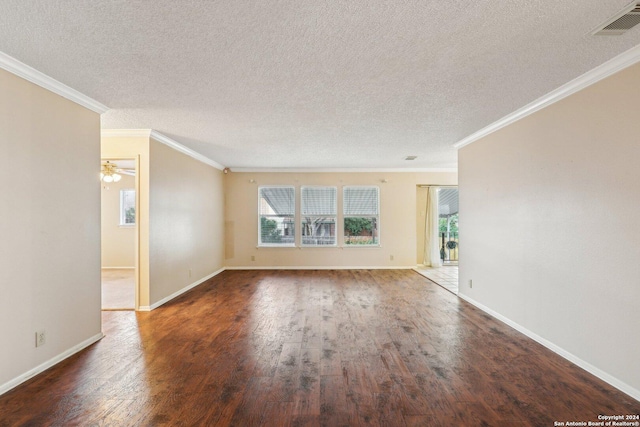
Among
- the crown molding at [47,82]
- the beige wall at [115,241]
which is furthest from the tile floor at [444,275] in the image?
the beige wall at [115,241]

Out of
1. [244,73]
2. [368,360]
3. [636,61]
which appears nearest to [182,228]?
[244,73]

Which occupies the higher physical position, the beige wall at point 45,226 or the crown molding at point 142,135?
the crown molding at point 142,135

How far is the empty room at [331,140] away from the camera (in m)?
1.99

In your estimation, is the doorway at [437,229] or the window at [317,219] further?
the doorway at [437,229]

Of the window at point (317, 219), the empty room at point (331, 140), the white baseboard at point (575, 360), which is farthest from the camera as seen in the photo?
the window at point (317, 219)

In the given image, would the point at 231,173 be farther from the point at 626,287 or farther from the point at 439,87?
the point at 626,287

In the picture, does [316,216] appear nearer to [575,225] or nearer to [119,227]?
[119,227]

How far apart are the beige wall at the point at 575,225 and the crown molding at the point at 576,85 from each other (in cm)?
5

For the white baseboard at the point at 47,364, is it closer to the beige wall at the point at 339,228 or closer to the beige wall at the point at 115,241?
the beige wall at the point at 339,228

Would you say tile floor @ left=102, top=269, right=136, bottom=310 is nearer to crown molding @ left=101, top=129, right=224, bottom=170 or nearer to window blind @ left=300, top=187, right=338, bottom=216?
crown molding @ left=101, top=129, right=224, bottom=170

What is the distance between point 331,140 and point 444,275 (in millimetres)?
4174

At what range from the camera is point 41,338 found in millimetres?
2641

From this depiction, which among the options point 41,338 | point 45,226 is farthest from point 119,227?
point 41,338

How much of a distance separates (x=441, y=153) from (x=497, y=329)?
3435mm
